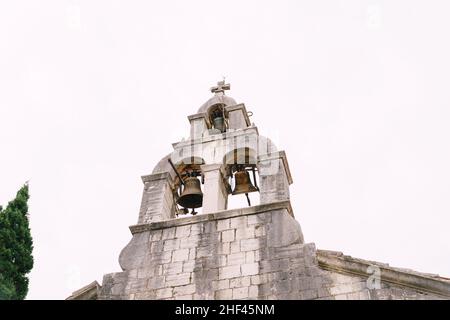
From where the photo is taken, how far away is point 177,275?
7.47 metres

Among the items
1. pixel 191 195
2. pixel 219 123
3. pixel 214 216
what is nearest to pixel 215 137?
pixel 191 195

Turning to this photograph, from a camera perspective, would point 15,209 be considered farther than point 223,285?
Yes

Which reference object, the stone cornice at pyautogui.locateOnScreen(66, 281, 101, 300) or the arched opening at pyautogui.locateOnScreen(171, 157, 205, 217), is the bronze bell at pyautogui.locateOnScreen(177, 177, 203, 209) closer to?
the arched opening at pyautogui.locateOnScreen(171, 157, 205, 217)

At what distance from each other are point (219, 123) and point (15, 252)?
16.0ft

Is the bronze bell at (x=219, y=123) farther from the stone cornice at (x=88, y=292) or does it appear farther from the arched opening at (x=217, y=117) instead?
the stone cornice at (x=88, y=292)

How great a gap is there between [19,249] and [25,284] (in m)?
0.72

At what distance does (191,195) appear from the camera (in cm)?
941

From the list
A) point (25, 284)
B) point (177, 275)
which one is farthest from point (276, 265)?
point (25, 284)

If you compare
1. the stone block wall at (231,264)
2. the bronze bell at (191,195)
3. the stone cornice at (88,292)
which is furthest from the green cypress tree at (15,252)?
the stone block wall at (231,264)

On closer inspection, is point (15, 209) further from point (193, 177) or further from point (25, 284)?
point (193, 177)

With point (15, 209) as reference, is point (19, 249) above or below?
below

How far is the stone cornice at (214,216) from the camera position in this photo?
7918mm
